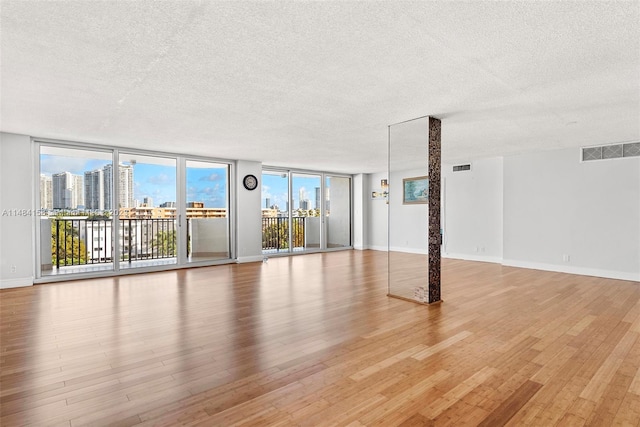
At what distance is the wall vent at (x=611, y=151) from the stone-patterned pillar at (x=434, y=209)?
12.8ft

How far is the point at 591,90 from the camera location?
3.42 meters

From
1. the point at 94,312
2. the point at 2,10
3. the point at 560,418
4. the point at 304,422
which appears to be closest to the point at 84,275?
the point at 94,312

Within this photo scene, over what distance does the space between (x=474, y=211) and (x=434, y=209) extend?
453 cm

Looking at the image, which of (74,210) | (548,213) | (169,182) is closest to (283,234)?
(169,182)

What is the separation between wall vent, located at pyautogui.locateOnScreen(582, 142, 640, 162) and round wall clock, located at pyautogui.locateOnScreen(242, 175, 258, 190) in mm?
6954

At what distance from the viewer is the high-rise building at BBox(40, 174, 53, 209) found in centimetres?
586

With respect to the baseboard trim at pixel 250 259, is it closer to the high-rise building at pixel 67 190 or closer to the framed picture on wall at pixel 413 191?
the high-rise building at pixel 67 190

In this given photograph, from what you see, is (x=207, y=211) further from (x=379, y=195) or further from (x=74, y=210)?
(x=379, y=195)

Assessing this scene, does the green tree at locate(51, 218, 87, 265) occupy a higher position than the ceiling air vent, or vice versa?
the ceiling air vent

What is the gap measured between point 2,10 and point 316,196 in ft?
28.0

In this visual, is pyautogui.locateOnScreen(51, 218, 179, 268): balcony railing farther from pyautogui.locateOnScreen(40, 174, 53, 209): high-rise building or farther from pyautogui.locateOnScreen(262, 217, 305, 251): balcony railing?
pyautogui.locateOnScreen(262, 217, 305, 251): balcony railing

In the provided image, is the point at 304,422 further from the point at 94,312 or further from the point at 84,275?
the point at 84,275

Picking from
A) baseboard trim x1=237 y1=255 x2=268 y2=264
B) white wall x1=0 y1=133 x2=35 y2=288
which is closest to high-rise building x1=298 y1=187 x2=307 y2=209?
baseboard trim x1=237 y1=255 x2=268 y2=264

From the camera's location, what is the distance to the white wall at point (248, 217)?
813cm
